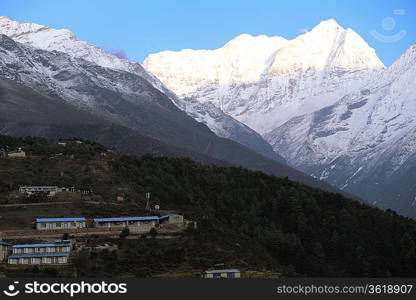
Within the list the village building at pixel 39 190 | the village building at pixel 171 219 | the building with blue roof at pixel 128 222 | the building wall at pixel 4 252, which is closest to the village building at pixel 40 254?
the building wall at pixel 4 252

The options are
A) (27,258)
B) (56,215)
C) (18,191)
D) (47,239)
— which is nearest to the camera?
(27,258)

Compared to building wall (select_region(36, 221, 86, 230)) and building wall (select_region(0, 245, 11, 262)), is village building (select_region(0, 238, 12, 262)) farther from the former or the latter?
building wall (select_region(36, 221, 86, 230))

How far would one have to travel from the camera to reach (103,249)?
150 m

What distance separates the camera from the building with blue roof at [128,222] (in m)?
164

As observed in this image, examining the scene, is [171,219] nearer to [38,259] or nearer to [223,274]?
[38,259]

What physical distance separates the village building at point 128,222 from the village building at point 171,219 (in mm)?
2300

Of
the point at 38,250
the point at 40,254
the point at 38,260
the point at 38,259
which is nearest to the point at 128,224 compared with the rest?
the point at 38,250

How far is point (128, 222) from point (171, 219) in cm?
745

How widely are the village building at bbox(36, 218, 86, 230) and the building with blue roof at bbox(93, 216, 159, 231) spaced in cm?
251

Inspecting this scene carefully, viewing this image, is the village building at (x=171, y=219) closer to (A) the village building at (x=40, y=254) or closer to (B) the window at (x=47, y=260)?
(A) the village building at (x=40, y=254)

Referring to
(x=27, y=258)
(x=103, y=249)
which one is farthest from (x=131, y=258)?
(x=27, y=258)

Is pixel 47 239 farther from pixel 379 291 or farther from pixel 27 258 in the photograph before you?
pixel 379 291

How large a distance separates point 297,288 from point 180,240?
6049 cm

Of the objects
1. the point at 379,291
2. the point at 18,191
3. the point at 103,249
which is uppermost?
the point at 18,191
